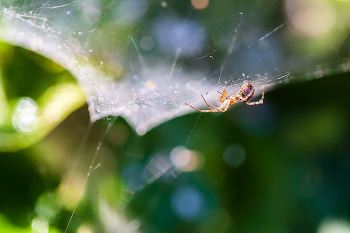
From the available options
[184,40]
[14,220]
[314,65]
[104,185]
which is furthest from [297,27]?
[14,220]

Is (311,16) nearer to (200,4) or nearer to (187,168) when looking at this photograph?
(200,4)

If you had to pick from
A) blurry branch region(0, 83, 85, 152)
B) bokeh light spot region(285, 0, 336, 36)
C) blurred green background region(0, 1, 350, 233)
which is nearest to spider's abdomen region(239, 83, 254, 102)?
blurred green background region(0, 1, 350, 233)

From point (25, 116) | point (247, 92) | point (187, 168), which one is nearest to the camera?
point (25, 116)

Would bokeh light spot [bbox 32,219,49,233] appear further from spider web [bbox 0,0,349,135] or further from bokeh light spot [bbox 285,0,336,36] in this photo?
bokeh light spot [bbox 285,0,336,36]

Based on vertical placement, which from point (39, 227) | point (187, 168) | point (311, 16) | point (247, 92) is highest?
point (311, 16)

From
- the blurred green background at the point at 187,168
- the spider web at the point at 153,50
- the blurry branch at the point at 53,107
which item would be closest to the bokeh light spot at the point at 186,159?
the blurred green background at the point at 187,168

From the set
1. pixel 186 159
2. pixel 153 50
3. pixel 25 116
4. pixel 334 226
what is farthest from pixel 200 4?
pixel 334 226
